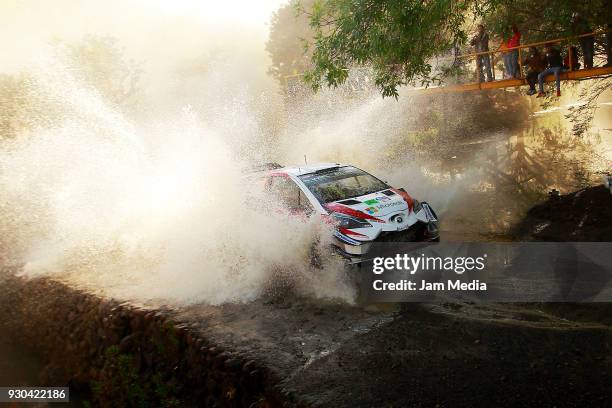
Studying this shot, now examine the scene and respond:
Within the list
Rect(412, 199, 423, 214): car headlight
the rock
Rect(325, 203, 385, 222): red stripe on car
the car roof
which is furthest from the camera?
the car roof

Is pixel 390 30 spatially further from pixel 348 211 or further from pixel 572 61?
pixel 572 61

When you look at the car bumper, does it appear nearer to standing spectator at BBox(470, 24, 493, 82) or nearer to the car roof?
the car roof

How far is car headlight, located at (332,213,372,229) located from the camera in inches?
274

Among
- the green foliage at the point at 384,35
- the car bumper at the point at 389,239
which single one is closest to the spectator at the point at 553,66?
the green foliage at the point at 384,35

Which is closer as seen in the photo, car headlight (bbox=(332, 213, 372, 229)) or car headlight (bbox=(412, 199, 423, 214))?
car headlight (bbox=(332, 213, 372, 229))

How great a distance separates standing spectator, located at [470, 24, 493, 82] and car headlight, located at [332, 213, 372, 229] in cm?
819

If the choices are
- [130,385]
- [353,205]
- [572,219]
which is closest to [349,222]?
[353,205]

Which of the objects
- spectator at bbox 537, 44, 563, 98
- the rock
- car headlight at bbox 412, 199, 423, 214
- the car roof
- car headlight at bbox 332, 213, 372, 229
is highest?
spectator at bbox 537, 44, 563, 98

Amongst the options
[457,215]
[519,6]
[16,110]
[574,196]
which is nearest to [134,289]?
[457,215]

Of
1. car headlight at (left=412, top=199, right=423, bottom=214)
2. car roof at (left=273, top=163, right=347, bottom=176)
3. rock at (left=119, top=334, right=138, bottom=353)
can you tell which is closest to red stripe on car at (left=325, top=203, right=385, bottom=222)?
car headlight at (left=412, top=199, right=423, bottom=214)

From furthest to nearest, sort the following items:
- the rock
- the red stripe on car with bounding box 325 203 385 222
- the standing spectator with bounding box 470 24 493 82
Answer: the standing spectator with bounding box 470 24 493 82 → the rock → the red stripe on car with bounding box 325 203 385 222

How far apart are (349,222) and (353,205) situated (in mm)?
413

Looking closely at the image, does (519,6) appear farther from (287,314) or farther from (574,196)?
(287,314)

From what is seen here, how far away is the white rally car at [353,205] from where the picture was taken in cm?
693
